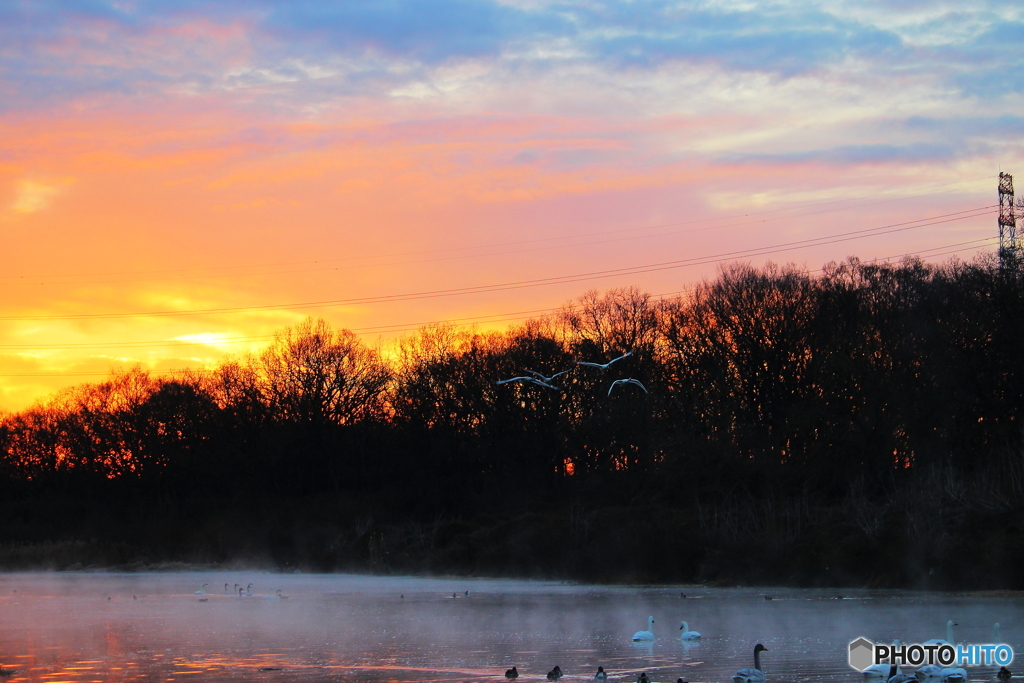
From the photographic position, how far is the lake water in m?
17.6

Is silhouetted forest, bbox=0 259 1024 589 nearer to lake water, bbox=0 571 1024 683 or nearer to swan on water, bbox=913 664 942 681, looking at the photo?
lake water, bbox=0 571 1024 683

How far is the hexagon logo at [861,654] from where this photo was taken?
1708 centimetres

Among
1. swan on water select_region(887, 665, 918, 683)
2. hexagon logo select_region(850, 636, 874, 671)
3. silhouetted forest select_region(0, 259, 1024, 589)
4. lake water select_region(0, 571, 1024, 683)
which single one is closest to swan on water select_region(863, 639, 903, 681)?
swan on water select_region(887, 665, 918, 683)

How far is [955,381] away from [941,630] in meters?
27.0

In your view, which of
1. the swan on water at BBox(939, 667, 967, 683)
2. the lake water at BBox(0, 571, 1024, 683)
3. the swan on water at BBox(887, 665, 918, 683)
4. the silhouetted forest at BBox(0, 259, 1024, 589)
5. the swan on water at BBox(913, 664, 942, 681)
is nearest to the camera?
the swan on water at BBox(887, 665, 918, 683)

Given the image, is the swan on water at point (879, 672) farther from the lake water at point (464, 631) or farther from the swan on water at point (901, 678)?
the lake water at point (464, 631)

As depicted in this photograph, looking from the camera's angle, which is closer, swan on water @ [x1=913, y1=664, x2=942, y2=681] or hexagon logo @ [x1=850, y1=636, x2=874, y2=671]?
swan on water @ [x1=913, y1=664, x2=942, y2=681]

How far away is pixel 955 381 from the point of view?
4584 centimetres

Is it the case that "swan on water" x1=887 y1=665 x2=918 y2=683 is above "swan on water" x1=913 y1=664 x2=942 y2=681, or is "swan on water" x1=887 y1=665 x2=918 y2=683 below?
above

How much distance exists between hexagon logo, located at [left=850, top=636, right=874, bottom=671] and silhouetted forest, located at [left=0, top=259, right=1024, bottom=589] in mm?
12882

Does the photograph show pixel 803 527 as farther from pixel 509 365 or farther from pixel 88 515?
pixel 88 515

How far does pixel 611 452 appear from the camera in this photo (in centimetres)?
5366

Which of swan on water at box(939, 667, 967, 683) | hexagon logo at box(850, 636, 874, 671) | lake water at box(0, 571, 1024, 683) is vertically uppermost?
swan on water at box(939, 667, 967, 683)

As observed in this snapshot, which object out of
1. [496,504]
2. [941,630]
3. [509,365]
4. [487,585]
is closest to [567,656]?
[941,630]
